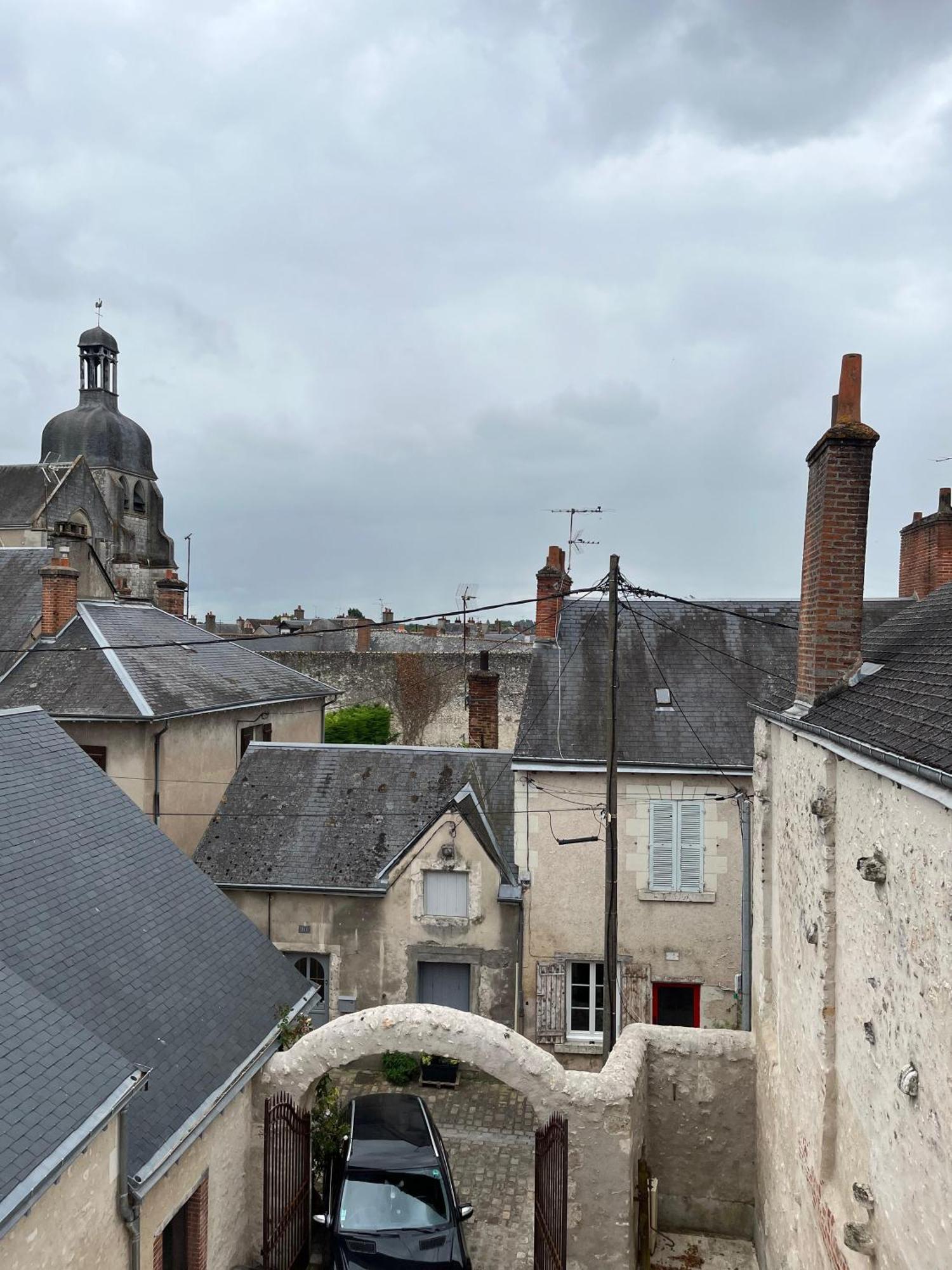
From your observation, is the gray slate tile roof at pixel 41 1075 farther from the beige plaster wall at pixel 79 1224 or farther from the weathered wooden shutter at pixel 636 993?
the weathered wooden shutter at pixel 636 993

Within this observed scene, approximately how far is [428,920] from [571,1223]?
6.14 metres

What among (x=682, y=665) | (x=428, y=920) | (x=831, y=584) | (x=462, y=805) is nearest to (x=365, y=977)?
(x=428, y=920)

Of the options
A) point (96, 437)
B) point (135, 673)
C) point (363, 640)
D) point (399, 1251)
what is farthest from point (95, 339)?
point (399, 1251)

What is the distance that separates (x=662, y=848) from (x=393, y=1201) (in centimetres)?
640

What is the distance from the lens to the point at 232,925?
8.99 metres

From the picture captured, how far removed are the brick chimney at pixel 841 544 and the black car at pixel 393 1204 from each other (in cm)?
585

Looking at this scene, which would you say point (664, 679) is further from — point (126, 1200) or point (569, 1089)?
point (126, 1200)

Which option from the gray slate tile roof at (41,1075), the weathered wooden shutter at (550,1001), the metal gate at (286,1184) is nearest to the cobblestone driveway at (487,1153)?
the weathered wooden shutter at (550,1001)

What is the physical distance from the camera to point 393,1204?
780 centimetres

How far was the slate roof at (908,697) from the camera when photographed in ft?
14.2

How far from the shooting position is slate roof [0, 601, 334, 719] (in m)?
15.5

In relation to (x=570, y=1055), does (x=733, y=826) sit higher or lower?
higher

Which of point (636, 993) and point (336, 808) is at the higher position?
point (336, 808)

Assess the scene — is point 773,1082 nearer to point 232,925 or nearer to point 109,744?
point 232,925
